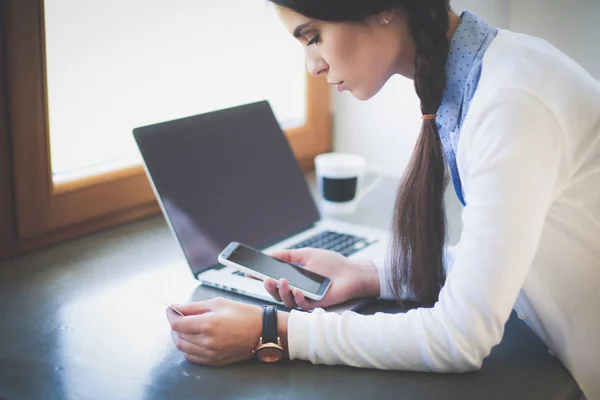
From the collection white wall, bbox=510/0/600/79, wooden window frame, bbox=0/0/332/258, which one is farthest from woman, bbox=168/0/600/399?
white wall, bbox=510/0/600/79

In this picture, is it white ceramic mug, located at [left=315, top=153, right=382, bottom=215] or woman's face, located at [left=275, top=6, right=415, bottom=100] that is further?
white ceramic mug, located at [left=315, top=153, right=382, bottom=215]

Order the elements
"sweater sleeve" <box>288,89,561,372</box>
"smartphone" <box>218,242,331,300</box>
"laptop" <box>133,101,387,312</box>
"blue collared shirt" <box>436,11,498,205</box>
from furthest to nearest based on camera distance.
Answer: "laptop" <box>133,101,387,312</box>
"smartphone" <box>218,242,331,300</box>
"blue collared shirt" <box>436,11,498,205</box>
"sweater sleeve" <box>288,89,561,372</box>

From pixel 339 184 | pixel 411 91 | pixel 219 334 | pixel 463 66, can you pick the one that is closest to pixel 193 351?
pixel 219 334

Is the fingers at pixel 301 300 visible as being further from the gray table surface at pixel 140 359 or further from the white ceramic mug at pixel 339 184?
the white ceramic mug at pixel 339 184

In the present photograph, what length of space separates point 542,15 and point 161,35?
794 millimetres

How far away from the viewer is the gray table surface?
0.78 metres

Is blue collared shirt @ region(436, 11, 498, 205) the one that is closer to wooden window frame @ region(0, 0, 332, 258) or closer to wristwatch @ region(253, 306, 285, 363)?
wristwatch @ region(253, 306, 285, 363)

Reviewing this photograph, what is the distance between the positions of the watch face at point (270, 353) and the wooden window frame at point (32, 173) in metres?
0.52

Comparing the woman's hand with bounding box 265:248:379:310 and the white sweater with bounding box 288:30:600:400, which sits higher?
the white sweater with bounding box 288:30:600:400

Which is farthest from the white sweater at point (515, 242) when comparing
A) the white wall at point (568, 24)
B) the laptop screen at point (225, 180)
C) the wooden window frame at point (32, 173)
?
the white wall at point (568, 24)

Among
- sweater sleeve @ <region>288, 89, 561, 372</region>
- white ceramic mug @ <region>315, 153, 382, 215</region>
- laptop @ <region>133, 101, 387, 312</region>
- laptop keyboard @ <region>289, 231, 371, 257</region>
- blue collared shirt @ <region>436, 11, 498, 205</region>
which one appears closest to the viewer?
sweater sleeve @ <region>288, 89, 561, 372</region>

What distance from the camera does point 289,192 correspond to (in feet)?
4.20

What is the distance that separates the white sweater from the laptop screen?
0.30 metres

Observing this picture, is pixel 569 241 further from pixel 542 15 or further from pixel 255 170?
pixel 542 15
